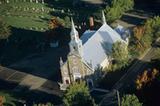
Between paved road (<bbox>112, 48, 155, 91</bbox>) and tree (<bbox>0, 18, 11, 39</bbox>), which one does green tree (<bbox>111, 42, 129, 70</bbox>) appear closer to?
paved road (<bbox>112, 48, 155, 91</bbox>)

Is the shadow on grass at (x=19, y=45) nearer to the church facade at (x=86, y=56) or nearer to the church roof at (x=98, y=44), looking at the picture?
the church roof at (x=98, y=44)

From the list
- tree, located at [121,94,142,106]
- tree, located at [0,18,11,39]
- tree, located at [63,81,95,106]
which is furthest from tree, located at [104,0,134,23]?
tree, located at [121,94,142,106]

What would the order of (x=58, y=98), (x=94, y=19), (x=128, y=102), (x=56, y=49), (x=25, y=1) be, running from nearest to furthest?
(x=128, y=102) → (x=58, y=98) → (x=56, y=49) → (x=94, y=19) → (x=25, y=1)

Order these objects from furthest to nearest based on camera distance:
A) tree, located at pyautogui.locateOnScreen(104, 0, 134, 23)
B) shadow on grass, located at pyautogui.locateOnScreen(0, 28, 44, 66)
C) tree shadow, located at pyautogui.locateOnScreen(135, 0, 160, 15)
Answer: tree shadow, located at pyautogui.locateOnScreen(135, 0, 160, 15) → tree, located at pyautogui.locateOnScreen(104, 0, 134, 23) → shadow on grass, located at pyautogui.locateOnScreen(0, 28, 44, 66)

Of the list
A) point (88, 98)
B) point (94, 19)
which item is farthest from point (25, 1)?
point (88, 98)

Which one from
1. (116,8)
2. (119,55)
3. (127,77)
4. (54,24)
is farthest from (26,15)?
(127,77)

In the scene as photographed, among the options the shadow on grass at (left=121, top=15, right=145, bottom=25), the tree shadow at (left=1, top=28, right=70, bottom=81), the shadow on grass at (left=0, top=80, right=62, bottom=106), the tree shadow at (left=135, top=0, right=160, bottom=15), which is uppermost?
the tree shadow at (left=135, top=0, right=160, bottom=15)

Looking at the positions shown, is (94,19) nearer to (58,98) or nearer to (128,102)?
(58,98)

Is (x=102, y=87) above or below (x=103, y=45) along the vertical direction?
below
